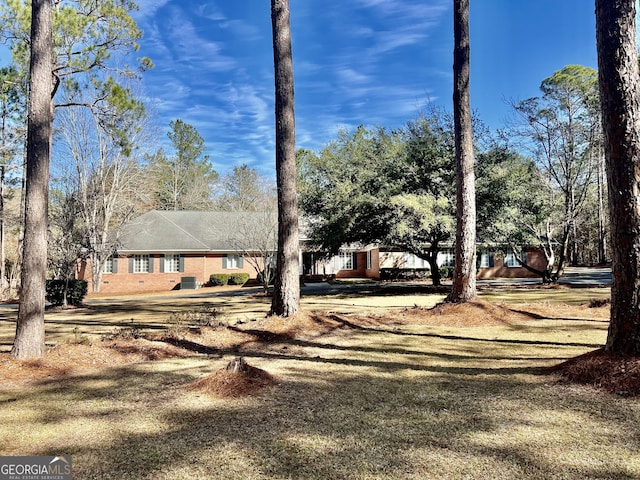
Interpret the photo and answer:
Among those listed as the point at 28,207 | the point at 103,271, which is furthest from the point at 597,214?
the point at 28,207

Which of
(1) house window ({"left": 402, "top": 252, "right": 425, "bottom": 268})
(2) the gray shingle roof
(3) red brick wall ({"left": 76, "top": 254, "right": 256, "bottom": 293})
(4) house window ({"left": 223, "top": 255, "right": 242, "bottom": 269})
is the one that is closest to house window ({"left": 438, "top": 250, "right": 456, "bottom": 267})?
(1) house window ({"left": 402, "top": 252, "right": 425, "bottom": 268})

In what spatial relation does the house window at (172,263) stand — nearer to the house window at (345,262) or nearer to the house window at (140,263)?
the house window at (140,263)

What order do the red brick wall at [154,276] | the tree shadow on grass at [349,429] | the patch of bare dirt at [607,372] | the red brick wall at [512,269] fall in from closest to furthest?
the tree shadow on grass at [349,429]
the patch of bare dirt at [607,372]
the red brick wall at [154,276]
the red brick wall at [512,269]

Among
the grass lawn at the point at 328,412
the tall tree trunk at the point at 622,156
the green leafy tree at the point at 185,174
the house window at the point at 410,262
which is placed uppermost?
the green leafy tree at the point at 185,174

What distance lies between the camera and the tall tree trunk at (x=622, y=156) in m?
4.80

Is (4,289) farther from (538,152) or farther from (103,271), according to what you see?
(538,152)

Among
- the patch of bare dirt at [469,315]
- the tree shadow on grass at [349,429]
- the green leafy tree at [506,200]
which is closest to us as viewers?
the tree shadow on grass at [349,429]

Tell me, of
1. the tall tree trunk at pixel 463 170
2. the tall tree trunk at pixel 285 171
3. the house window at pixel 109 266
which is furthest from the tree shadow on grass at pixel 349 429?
the house window at pixel 109 266

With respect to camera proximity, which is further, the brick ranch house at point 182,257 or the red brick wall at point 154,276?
the brick ranch house at point 182,257

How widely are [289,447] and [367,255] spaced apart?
1237 inches

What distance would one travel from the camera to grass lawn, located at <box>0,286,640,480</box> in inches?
118

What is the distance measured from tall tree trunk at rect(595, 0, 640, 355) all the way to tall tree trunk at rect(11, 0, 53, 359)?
770 cm

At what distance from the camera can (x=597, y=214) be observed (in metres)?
37.3

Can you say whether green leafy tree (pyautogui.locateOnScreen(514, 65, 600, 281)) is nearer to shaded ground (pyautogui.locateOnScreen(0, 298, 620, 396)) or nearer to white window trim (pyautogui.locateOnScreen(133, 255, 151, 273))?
shaded ground (pyautogui.locateOnScreen(0, 298, 620, 396))
